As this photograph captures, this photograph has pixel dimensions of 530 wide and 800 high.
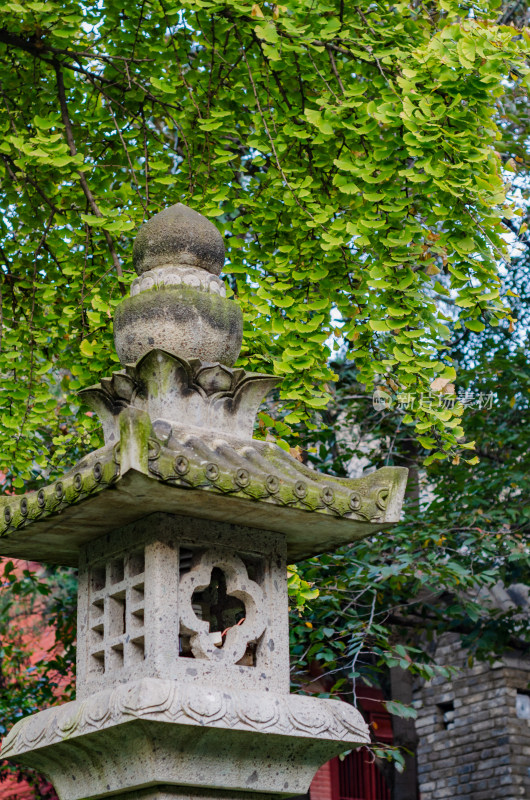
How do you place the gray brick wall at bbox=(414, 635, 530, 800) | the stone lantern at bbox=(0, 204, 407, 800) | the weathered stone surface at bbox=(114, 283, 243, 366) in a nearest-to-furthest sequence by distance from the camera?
the stone lantern at bbox=(0, 204, 407, 800) < the weathered stone surface at bbox=(114, 283, 243, 366) < the gray brick wall at bbox=(414, 635, 530, 800)

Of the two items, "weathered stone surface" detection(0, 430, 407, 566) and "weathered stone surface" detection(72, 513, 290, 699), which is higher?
"weathered stone surface" detection(0, 430, 407, 566)

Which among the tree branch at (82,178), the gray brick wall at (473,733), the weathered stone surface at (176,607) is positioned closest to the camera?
the weathered stone surface at (176,607)

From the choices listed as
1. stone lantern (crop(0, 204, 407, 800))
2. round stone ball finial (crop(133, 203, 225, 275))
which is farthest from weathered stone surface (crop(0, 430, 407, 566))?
round stone ball finial (crop(133, 203, 225, 275))

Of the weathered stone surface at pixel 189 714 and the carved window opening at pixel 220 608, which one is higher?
the carved window opening at pixel 220 608

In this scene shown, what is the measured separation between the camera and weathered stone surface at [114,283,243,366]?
3783 millimetres

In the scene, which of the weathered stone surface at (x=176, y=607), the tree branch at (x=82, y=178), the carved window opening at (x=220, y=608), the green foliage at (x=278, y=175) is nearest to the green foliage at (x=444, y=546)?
the green foliage at (x=278, y=175)

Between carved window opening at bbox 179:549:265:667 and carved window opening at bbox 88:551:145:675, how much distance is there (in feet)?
0.53

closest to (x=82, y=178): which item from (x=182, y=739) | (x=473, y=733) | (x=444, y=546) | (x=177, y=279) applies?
(x=177, y=279)

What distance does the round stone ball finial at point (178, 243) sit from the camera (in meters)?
3.98

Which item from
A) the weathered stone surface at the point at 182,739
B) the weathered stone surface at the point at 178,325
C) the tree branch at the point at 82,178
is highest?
the tree branch at the point at 82,178

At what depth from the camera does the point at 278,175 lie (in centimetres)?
656

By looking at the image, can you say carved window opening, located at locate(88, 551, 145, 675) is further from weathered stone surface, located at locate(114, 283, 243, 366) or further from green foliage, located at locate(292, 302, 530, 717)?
green foliage, located at locate(292, 302, 530, 717)

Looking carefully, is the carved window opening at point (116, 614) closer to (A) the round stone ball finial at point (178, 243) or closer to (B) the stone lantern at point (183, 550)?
(B) the stone lantern at point (183, 550)

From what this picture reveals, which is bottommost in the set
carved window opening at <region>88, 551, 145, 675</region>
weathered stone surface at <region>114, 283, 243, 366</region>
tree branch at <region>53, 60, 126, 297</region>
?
carved window opening at <region>88, 551, 145, 675</region>
